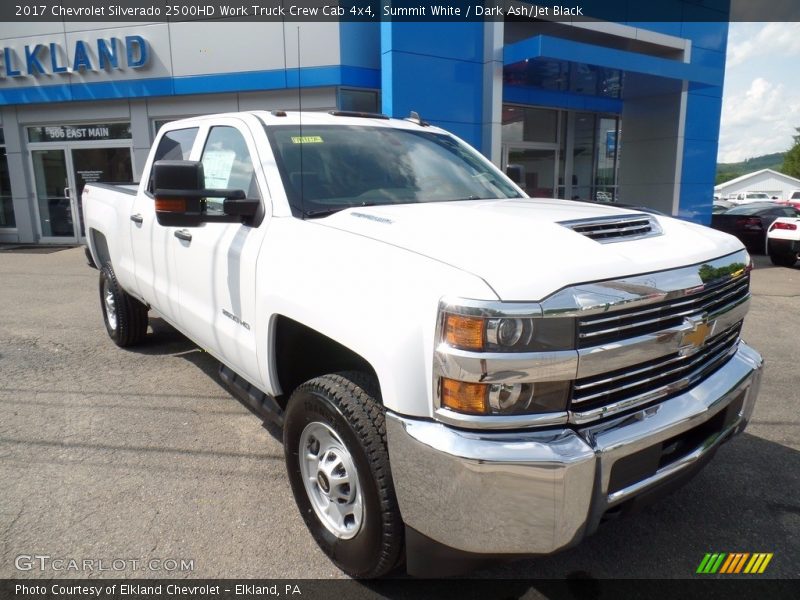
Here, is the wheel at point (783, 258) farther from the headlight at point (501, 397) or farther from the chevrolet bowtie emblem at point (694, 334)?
the headlight at point (501, 397)

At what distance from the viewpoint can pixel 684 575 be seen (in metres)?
2.52

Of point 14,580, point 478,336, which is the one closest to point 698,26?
point 478,336

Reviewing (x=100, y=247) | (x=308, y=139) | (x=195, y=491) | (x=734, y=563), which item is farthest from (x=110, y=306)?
(x=734, y=563)

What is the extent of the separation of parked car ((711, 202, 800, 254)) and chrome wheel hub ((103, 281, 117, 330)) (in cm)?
1371

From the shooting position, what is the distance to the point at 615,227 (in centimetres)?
244

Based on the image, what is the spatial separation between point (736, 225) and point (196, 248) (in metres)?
14.9

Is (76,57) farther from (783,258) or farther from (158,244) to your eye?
(783,258)

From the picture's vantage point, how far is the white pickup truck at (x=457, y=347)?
6.10ft

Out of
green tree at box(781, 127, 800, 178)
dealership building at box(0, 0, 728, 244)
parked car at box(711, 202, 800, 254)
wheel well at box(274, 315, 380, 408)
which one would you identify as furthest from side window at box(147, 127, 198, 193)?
green tree at box(781, 127, 800, 178)

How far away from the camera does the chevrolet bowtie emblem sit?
2.21 m

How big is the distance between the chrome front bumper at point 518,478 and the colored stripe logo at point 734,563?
81 centimetres

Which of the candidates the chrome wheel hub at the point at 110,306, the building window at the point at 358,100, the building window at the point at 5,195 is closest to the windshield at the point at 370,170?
the chrome wheel hub at the point at 110,306

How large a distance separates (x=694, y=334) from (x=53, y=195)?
15.9m

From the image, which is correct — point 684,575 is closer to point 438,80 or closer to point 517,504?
point 517,504
